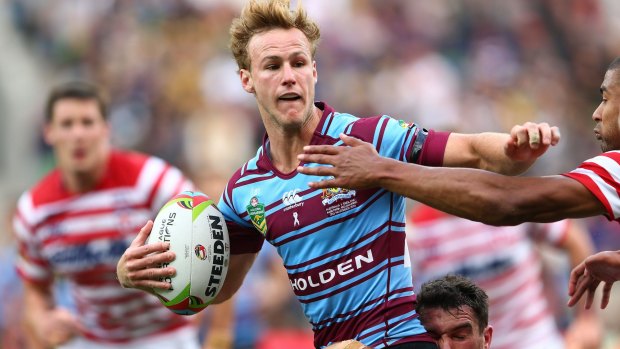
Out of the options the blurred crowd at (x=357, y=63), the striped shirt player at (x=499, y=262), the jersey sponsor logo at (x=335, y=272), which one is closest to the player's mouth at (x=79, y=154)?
the striped shirt player at (x=499, y=262)

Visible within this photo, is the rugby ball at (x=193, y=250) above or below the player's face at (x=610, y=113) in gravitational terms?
below

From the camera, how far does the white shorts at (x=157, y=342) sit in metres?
7.82

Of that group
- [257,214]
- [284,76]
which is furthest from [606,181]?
[257,214]

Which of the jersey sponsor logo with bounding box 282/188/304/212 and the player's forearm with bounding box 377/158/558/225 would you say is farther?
the jersey sponsor logo with bounding box 282/188/304/212

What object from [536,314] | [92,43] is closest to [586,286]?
[536,314]

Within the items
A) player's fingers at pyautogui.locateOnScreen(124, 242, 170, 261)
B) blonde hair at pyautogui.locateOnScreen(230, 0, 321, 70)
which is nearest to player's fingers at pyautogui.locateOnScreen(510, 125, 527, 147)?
blonde hair at pyautogui.locateOnScreen(230, 0, 321, 70)

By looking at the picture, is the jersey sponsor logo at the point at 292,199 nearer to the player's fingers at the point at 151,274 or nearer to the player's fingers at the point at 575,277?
the player's fingers at the point at 151,274

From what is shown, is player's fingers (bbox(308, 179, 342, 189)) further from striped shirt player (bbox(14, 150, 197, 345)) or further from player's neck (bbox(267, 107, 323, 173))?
striped shirt player (bbox(14, 150, 197, 345))

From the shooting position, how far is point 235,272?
5301 mm

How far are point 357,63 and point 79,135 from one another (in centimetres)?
666

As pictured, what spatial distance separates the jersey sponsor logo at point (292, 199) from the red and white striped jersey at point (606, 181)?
1.19m

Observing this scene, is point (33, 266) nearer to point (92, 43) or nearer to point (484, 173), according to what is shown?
point (484, 173)

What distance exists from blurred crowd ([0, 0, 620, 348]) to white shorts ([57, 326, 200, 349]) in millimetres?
5066

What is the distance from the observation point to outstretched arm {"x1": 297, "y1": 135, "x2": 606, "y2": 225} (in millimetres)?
4180
